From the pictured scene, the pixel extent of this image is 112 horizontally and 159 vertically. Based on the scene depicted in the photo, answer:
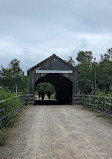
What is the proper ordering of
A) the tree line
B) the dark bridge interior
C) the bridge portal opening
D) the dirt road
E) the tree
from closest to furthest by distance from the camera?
the dirt road
the dark bridge interior
the bridge portal opening
the tree line
the tree

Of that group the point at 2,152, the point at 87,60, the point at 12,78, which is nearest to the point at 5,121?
the point at 2,152

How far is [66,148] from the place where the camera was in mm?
5574

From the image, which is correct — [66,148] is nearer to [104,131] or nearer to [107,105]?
[104,131]

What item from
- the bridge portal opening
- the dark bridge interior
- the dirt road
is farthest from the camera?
the bridge portal opening

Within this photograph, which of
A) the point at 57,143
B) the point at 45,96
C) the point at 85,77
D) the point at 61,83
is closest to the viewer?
the point at 57,143

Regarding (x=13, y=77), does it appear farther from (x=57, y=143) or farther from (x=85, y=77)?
(x=57, y=143)

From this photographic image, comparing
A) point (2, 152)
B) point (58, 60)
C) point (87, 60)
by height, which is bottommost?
point (2, 152)

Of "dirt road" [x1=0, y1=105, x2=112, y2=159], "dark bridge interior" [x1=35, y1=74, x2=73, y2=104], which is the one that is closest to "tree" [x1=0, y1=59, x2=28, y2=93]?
"dark bridge interior" [x1=35, y1=74, x2=73, y2=104]

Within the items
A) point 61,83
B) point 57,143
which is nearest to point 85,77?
point 61,83

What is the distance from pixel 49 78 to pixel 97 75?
34.4m

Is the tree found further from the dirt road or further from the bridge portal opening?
the dirt road

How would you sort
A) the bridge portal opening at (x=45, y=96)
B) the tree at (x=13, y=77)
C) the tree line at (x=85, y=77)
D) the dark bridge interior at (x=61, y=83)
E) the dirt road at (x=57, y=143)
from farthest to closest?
1. the tree at (x=13, y=77)
2. the tree line at (x=85, y=77)
3. the bridge portal opening at (x=45, y=96)
4. the dark bridge interior at (x=61, y=83)
5. the dirt road at (x=57, y=143)

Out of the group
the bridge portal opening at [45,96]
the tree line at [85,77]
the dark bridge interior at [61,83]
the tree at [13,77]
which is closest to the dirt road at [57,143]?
the dark bridge interior at [61,83]

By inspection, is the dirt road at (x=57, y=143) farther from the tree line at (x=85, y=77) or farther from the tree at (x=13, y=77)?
the tree at (x=13, y=77)
